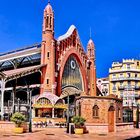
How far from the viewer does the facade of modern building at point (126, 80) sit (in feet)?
327

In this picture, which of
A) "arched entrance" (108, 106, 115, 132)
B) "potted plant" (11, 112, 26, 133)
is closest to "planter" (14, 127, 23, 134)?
"potted plant" (11, 112, 26, 133)

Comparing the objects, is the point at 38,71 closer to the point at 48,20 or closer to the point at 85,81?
the point at 48,20

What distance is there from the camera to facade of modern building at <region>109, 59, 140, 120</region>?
99.6 meters

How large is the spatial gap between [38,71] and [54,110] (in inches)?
335

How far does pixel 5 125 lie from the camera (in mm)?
37219

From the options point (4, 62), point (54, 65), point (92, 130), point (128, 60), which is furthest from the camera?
point (128, 60)

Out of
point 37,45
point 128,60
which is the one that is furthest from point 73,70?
point 128,60

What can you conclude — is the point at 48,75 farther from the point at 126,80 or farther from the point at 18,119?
the point at 126,80

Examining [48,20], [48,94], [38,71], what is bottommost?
[48,94]

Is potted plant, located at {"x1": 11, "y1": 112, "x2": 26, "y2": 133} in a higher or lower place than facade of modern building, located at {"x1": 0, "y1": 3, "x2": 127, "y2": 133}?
lower

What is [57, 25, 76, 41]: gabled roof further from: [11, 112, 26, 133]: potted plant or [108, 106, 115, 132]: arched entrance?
[11, 112, 26, 133]: potted plant

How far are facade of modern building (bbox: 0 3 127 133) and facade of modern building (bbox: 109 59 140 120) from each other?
23.5 meters

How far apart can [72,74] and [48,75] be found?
34.3 feet

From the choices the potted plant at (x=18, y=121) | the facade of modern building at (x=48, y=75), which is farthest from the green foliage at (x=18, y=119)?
the facade of modern building at (x=48, y=75)
